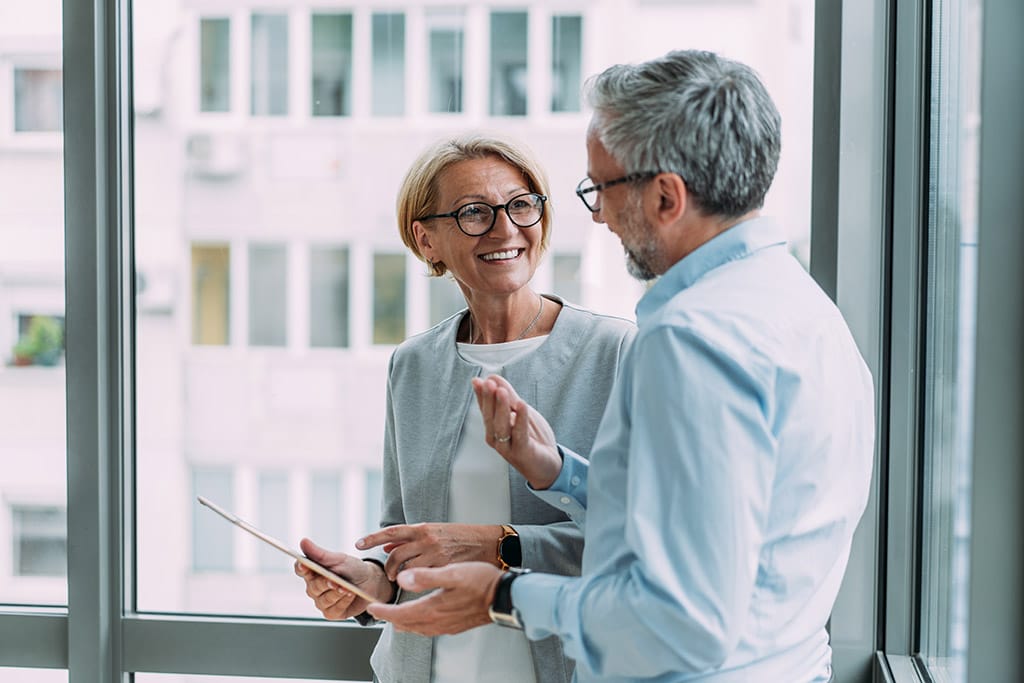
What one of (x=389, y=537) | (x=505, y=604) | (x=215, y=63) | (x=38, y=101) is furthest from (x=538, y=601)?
(x=38, y=101)

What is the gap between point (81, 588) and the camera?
198 centimetres

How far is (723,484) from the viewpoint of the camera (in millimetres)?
932

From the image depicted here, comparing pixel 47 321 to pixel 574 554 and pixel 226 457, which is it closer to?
pixel 226 457

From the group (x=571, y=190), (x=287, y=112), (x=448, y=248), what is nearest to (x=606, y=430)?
(x=448, y=248)

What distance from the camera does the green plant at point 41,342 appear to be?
81.8 inches

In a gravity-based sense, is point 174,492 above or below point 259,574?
above

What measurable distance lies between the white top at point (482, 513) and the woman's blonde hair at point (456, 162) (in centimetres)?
22

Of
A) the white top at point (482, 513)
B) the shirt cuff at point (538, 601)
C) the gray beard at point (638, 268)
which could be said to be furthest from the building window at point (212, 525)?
the gray beard at point (638, 268)

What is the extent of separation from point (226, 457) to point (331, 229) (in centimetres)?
53

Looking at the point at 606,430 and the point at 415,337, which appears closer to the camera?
the point at 606,430

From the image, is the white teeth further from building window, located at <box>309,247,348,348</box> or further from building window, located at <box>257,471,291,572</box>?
building window, located at <box>257,471,291,572</box>

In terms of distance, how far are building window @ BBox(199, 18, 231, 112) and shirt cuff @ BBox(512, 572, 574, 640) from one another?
Answer: 1.28 meters

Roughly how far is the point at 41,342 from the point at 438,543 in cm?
116

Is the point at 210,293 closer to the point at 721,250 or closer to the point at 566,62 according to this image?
the point at 566,62
